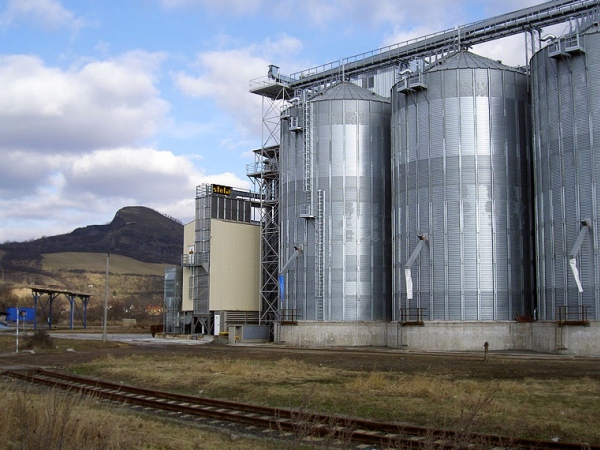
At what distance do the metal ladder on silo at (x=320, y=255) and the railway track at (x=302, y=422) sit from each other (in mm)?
36854

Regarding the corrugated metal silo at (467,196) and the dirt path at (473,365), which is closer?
the dirt path at (473,365)

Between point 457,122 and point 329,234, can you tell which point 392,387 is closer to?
point 457,122

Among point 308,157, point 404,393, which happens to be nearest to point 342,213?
point 308,157

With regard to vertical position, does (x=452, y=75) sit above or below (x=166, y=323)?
above

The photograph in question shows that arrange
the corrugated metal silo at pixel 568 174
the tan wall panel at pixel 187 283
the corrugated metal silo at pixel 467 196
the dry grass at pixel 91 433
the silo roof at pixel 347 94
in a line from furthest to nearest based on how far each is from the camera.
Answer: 1. the tan wall panel at pixel 187 283
2. the silo roof at pixel 347 94
3. the corrugated metal silo at pixel 467 196
4. the corrugated metal silo at pixel 568 174
5. the dry grass at pixel 91 433

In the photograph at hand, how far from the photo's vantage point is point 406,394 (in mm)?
23750

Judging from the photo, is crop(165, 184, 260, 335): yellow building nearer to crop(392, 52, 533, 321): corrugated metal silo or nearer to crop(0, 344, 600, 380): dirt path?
crop(392, 52, 533, 321): corrugated metal silo

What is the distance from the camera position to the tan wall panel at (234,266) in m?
79.5

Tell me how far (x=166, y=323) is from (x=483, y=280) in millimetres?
47195

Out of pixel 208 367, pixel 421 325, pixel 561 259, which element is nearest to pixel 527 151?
pixel 561 259

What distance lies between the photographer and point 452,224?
5509 centimetres

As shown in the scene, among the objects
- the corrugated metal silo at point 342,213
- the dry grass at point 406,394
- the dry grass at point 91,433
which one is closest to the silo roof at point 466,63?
the corrugated metal silo at point 342,213

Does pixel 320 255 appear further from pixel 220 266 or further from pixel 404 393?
pixel 404 393

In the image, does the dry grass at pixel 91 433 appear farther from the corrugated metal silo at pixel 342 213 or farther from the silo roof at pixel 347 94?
the silo roof at pixel 347 94
